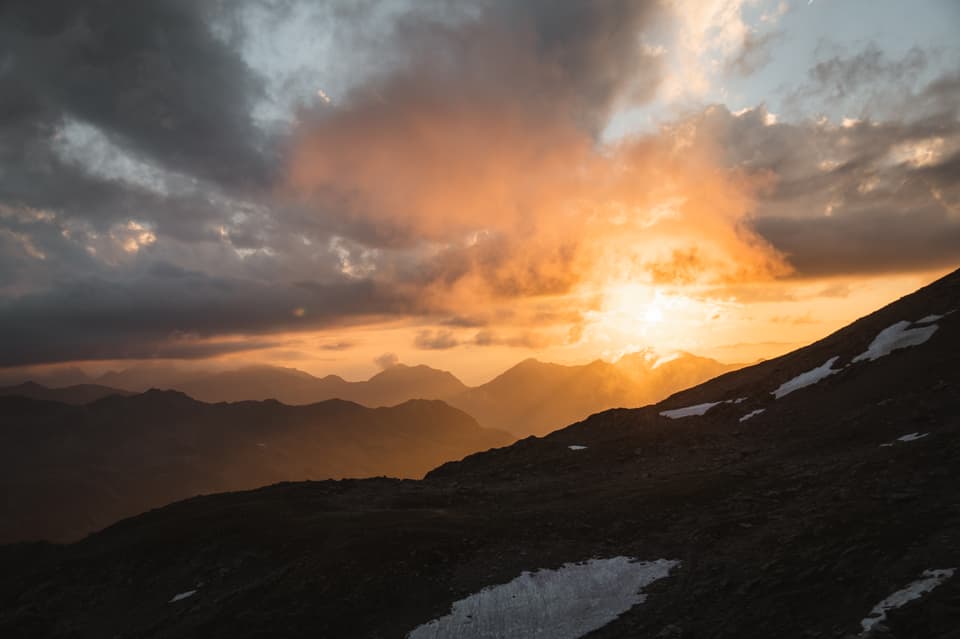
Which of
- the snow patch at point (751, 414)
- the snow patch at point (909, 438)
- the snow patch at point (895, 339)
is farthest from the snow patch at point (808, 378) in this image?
the snow patch at point (909, 438)

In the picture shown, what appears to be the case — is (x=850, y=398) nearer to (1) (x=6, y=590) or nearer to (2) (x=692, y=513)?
(2) (x=692, y=513)

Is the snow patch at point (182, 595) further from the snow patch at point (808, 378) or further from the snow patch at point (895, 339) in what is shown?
the snow patch at point (895, 339)

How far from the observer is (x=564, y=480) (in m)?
53.9

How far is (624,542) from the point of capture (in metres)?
34.7

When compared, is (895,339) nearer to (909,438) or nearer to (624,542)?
(909,438)

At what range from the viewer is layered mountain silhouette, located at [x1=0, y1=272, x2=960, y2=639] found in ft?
77.5

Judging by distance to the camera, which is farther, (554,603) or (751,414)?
(751,414)

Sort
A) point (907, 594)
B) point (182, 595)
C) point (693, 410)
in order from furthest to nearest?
point (693, 410)
point (182, 595)
point (907, 594)

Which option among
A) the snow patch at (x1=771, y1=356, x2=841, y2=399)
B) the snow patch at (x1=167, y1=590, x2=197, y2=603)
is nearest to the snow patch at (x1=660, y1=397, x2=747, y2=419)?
the snow patch at (x1=771, y1=356, x2=841, y2=399)

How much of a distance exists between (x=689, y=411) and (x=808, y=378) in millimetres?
15345

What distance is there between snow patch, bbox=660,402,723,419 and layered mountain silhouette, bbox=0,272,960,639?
5925 millimetres

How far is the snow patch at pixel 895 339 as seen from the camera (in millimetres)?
60375

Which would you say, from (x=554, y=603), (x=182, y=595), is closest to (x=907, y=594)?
(x=554, y=603)

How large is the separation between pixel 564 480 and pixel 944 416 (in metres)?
30.3
